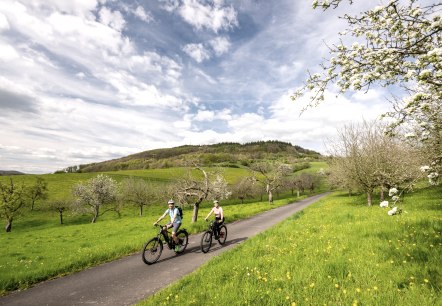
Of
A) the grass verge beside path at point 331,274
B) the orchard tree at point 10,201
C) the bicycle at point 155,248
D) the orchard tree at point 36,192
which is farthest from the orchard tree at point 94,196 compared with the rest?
the grass verge beside path at point 331,274

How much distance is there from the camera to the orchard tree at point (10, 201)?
4322 cm

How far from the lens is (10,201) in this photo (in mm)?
43875

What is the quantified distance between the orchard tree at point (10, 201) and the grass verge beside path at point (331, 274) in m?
48.8

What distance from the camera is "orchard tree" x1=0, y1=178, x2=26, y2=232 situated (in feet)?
142

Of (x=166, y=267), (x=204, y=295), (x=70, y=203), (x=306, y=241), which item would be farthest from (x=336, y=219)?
(x=70, y=203)

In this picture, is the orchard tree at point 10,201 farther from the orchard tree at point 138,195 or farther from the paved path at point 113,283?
the paved path at point 113,283

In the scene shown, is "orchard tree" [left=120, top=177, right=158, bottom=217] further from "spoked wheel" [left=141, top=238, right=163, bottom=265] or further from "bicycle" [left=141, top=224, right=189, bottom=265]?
"spoked wheel" [left=141, top=238, right=163, bottom=265]

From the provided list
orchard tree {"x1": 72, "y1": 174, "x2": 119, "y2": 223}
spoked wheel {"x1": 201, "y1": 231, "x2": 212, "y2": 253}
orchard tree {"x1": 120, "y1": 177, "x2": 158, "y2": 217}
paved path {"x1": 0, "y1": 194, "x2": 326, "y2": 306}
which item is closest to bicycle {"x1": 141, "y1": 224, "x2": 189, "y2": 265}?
paved path {"x1": 0, "y1": 194, "x2": 326, "y2": 306}

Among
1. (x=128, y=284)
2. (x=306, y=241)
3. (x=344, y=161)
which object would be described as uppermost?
(x=344, y=161)

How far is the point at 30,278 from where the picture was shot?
10344 millimetres

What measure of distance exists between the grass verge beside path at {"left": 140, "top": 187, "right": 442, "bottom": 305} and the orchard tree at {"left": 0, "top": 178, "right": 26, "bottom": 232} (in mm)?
48781

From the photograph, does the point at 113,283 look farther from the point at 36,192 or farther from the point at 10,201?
the point at 36,192

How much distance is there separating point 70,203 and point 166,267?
49796 millimetres

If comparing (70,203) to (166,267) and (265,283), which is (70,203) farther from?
(265,283)
